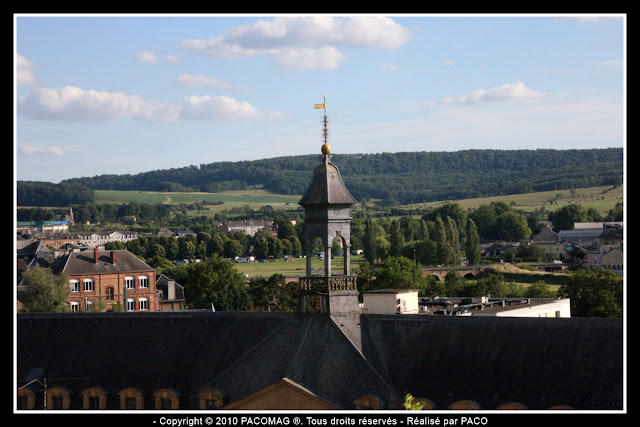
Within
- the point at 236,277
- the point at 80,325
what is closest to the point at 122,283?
the point at 236,277

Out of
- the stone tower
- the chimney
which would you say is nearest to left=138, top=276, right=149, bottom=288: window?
the chimney

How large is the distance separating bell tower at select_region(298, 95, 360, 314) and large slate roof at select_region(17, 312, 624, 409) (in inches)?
24.4

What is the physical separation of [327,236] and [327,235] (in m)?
0.04

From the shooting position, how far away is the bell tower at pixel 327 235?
42.2 m

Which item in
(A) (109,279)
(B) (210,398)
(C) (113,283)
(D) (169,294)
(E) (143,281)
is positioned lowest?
(D) (169,294)

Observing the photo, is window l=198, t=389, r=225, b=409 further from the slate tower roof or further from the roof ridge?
the slate tower roof

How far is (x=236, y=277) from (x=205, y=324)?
109541mm

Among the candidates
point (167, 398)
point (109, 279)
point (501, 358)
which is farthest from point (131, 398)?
point (109, 279)

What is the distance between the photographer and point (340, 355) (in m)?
41.3

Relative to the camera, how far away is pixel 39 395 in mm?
43906

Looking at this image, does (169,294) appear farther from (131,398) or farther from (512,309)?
(131,398)

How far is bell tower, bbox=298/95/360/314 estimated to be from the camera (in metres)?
42.2

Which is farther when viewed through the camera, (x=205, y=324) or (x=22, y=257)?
(x=22, y=257)
